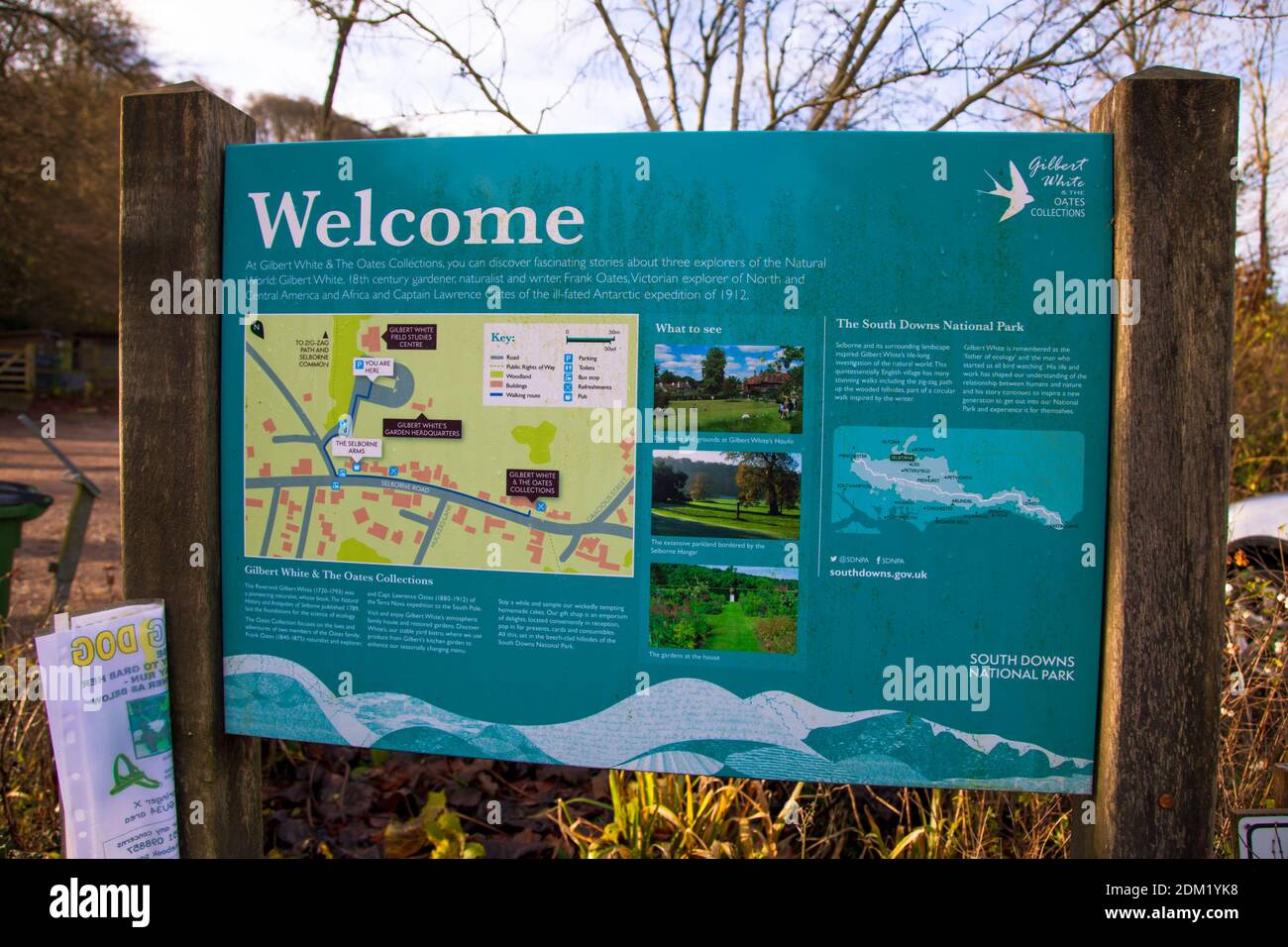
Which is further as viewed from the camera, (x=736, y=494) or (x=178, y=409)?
(x=178, y=409)

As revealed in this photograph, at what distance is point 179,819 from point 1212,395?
3086mm

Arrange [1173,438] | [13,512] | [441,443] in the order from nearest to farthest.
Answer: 1. [1173,438]
2. [441,443]
3. [13,512]

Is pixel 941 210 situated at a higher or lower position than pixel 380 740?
higher

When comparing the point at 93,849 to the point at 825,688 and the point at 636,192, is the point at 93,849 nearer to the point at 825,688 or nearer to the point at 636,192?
the point at 825,688

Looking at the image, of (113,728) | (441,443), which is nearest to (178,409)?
(441,443)

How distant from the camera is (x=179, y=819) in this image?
2.68 m

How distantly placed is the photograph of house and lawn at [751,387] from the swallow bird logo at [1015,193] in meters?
0.65

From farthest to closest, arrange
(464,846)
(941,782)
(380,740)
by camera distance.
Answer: (464,846) → (380,740) → (941,782)

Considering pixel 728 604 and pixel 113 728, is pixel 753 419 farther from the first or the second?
pixel 113 728

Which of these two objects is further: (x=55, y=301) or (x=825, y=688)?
(x=55, y=301)

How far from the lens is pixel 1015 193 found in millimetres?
2365

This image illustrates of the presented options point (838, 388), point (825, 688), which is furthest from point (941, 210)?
point (825, 688)

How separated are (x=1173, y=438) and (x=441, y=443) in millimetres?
1934

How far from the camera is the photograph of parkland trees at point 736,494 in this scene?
241 cm
